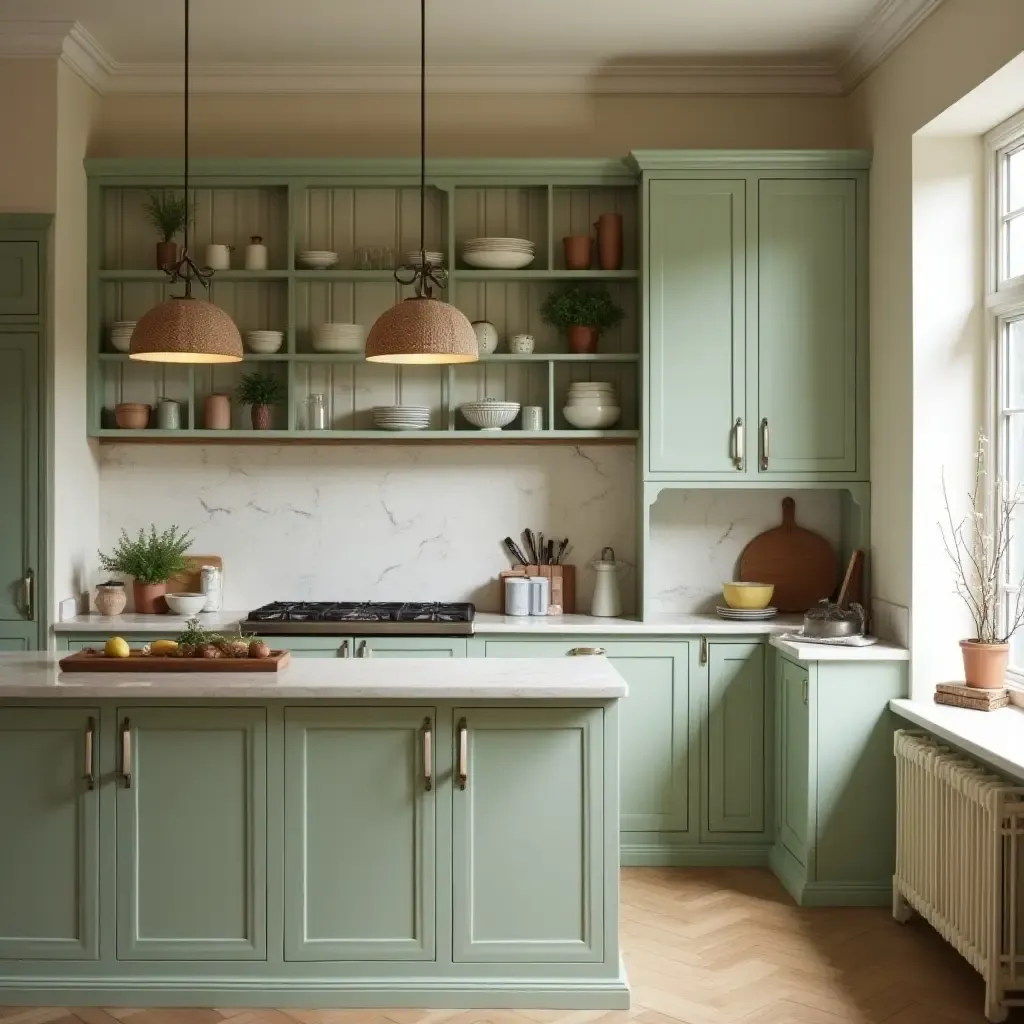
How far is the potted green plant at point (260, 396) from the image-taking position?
4.72m

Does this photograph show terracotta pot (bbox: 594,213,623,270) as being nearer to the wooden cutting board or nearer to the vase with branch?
the wooden cutting board

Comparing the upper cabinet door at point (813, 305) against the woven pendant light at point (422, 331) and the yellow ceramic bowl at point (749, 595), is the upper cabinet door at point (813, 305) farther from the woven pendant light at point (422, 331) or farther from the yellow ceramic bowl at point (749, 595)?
the woven pendant light at point (422, 331)

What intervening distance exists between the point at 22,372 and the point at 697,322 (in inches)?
105

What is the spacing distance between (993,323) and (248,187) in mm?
3020

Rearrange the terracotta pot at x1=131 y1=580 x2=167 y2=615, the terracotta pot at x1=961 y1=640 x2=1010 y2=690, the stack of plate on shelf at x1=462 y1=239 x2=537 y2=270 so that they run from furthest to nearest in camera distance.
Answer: the terracotta pot at x1=131 y1=580 x2=167 y2=615, the stack of plate on shelf at x1=462 y1=239 x2=537 y2=270, the terracotta pot at x1=961 y1=640 x2=1010 y2=690

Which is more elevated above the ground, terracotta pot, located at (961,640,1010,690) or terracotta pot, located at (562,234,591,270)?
terracotta pot, located at (562,234,591,270)

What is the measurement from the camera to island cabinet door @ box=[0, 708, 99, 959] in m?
3.12

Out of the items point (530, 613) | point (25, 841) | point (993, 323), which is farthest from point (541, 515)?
point (25, 841)

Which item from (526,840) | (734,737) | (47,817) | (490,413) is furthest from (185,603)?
(734,737)

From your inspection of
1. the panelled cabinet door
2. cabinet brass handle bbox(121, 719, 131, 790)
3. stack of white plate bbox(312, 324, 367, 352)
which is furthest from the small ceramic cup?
cabinet brass handle bbox(121, 719, 131, 790)

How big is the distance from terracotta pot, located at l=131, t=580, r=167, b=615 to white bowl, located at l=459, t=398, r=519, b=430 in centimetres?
153

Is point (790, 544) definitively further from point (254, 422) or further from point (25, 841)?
point (25, 841)

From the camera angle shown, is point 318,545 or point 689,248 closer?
point 689,248

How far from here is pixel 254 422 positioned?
4.73 meters
